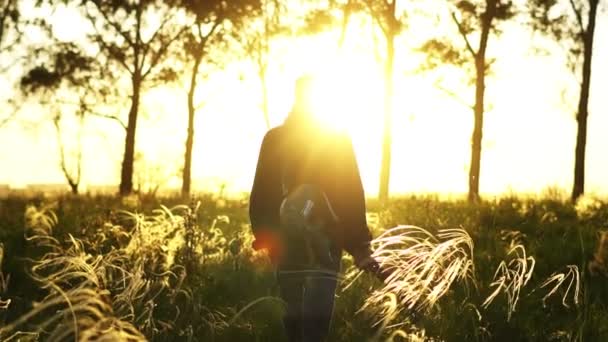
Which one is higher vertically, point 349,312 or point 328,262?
point 328,262

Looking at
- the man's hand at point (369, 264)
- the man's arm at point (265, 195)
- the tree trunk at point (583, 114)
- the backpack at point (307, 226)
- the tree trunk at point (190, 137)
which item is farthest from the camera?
the tree trunk at point (190, 137)

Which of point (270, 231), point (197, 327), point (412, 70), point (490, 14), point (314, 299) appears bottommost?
point (197, 327)

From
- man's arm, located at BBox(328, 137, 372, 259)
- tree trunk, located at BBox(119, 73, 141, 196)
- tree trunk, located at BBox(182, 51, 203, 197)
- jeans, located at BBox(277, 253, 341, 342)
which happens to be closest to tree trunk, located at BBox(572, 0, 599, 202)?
tree trunk, located at BBox(182, 51, 203, 197)

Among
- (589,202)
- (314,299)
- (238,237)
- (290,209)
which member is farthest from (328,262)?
(589,202)

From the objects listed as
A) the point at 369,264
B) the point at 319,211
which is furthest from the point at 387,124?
the point at 319,211

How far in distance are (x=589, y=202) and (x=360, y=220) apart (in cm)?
1278

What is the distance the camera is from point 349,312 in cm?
709

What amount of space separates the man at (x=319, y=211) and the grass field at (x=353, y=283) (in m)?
0.28

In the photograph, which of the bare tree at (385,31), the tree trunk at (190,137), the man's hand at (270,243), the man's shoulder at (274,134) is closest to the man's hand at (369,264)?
the man's hand at (270,243)

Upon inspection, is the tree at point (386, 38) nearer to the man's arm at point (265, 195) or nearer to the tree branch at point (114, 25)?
the tree branch at point (114, 25)

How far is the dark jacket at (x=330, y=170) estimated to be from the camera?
466 centimetres

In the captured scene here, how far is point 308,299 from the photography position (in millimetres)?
4742

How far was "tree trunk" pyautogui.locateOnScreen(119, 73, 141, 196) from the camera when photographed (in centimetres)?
2919

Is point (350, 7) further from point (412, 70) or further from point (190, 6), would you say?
point (190, 6)
